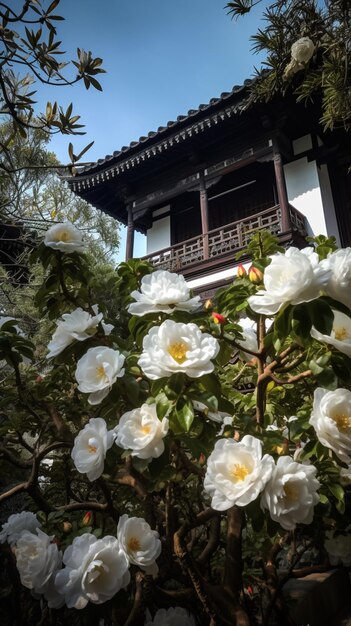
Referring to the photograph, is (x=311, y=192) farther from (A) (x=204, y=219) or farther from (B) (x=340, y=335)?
(B) (x=340, y=335)

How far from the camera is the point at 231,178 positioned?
27.7 ft

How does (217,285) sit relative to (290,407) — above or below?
above

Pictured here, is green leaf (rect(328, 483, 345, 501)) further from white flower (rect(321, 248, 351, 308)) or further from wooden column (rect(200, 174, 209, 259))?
wooden column (rect(200, 174, 209, 259))

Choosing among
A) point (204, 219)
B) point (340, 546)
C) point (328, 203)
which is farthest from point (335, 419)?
point (328, 203)

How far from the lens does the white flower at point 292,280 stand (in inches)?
34.7

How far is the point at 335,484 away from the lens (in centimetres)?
111

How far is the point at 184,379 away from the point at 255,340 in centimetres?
48

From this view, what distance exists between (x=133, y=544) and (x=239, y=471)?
332 mm

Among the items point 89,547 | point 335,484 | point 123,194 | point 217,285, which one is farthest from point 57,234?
point 123,194

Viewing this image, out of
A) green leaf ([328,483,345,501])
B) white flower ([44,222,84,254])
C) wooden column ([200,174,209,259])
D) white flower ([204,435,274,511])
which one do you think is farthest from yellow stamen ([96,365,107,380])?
wooden column ([200,174,209,259])

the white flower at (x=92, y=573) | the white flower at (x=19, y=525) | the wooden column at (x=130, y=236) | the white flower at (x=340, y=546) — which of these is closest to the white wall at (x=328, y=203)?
the wooden column at (x=130, y=236)

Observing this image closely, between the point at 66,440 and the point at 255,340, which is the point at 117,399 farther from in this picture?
the point at 255,340

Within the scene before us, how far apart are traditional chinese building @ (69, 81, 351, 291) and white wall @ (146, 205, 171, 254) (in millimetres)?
33

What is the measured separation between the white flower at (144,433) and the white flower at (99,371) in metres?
0.10
